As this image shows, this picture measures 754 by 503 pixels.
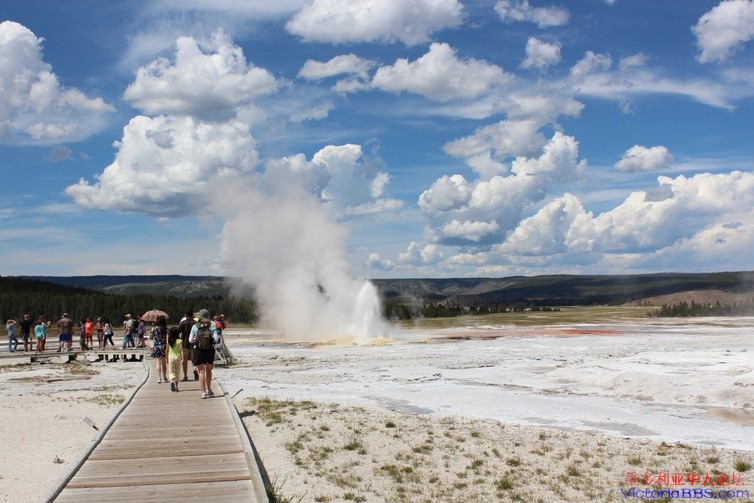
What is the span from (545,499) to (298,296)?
1626 inches

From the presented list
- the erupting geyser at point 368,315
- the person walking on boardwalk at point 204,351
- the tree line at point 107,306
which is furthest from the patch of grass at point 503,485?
the tree line at point 107,306


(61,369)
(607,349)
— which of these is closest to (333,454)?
(61,369)

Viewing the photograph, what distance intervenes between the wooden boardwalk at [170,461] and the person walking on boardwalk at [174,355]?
7.52ft

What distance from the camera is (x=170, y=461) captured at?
27.5 feet

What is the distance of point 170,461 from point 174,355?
23.1 ft

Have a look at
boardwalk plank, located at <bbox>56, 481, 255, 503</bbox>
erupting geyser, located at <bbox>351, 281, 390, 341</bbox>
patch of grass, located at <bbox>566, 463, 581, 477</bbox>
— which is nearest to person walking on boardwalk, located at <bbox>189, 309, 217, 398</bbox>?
boardwalk plank, located at <bbox>56, 481, 255, 503</bbox>

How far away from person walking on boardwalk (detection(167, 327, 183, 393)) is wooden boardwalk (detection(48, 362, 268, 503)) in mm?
2293

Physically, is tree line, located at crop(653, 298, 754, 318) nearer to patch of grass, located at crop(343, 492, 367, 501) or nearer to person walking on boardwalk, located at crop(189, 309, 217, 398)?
person walking on boardwalk, located at crop(189, 309, 217, 398)

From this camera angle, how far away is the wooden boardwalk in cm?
699

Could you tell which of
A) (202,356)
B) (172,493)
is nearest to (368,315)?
(202,356)

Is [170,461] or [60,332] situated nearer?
[170,461]

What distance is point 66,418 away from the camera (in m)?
13.2

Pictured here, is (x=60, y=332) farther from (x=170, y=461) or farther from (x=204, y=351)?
(x=170, y=461)

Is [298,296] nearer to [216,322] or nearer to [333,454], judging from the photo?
[216,322]
